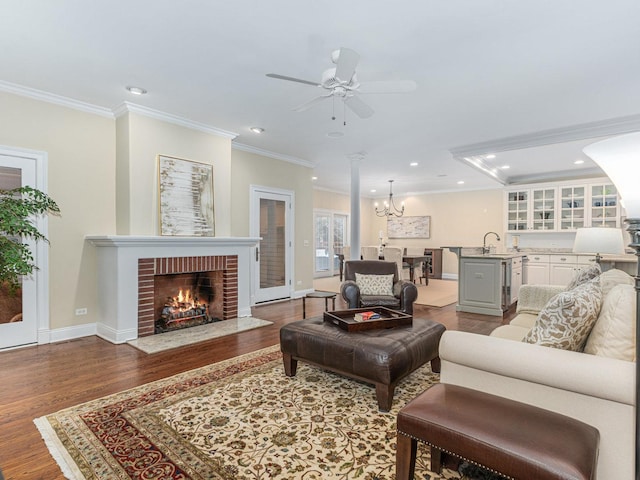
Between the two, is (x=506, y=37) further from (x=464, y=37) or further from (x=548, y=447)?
(x=548, y=447)

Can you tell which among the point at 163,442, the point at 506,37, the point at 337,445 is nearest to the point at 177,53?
the point at 506,37

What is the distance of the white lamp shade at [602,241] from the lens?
3.69m

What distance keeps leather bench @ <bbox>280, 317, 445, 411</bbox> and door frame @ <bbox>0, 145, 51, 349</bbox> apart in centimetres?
Answer: 286

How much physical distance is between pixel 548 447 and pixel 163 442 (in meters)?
1.91

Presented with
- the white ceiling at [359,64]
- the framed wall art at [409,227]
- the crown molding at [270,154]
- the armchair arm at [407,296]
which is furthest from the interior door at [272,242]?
the framed wall art at [409,227]

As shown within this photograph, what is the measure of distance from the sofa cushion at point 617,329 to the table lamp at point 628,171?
27cm

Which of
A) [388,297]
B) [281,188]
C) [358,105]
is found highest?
[358,105]

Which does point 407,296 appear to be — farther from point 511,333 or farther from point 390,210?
point 390,210

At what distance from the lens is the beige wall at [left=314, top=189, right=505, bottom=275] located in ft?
31.2

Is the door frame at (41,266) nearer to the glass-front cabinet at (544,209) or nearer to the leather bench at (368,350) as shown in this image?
the leather bench at (368,350)

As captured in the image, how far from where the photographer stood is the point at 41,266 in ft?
12.2

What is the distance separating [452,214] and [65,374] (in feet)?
31.9

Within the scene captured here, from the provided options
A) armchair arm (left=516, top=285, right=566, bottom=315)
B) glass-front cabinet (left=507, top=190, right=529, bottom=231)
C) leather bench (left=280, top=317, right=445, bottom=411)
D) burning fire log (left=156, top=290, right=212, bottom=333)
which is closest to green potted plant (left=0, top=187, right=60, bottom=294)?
burning fire log (left=156, top=290, right=212, bottom=333)

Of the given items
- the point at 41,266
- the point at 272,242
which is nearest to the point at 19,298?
the point at 41,266
